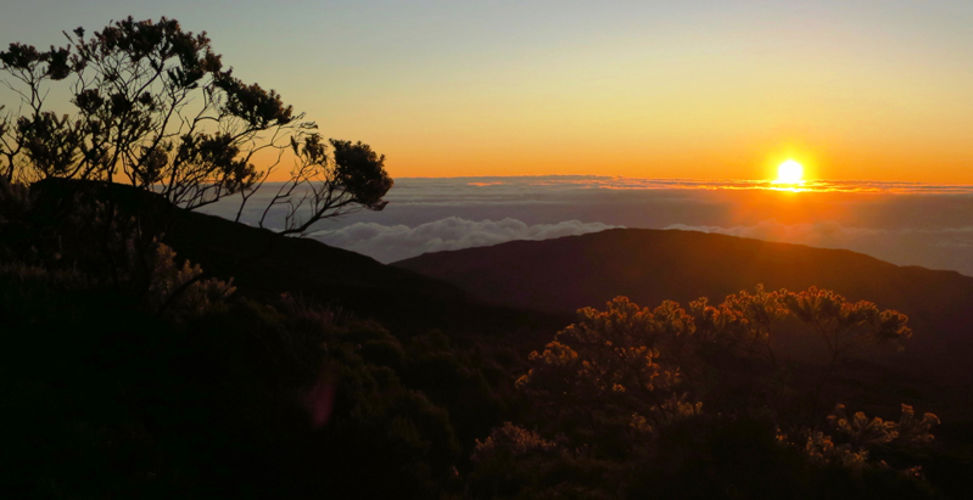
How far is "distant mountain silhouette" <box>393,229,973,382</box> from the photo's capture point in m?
77.1

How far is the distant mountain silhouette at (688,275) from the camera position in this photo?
→ 7712 centimetres

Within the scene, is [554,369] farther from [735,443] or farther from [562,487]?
[735,443]

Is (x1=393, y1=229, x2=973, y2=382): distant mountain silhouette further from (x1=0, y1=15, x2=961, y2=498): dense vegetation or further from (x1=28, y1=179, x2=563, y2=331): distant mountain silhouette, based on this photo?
(x1=0, y1=15, x2=961, y2=498): dense vegetation

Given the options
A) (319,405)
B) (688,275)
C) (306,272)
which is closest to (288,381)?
(319,405)

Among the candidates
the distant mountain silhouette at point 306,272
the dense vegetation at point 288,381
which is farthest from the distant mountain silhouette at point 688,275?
the dense vegetation at point 288,381

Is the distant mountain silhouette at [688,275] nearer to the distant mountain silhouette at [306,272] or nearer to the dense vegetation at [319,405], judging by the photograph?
the distant mountain silhouette at [306,272]

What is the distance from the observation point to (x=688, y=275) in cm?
9344

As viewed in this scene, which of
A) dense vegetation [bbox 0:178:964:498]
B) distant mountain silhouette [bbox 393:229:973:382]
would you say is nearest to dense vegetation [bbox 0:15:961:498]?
dense vegetation [bbox 0:178:964:498]

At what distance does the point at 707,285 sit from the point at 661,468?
84138 millimetres

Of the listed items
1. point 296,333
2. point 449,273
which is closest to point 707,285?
point 449,273

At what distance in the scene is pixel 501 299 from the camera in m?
90.7

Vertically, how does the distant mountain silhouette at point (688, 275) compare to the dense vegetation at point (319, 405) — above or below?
below

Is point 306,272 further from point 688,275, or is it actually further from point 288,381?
point 688,275

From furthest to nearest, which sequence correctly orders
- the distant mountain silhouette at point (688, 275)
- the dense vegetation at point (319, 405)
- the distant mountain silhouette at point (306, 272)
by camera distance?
the distant mountain silhouette at point (688, 275), the distant mountain silhouette at point (306, 272), the dense vegetation at point (319, 405)
